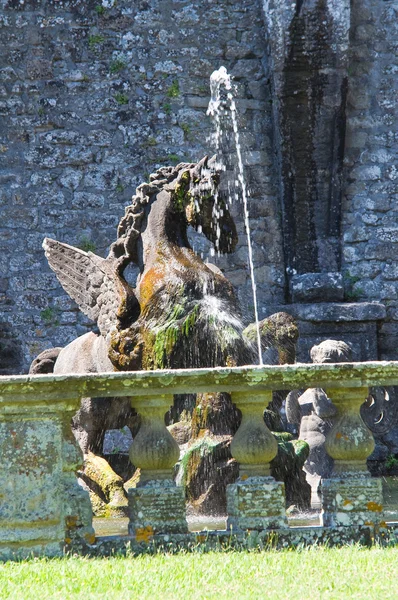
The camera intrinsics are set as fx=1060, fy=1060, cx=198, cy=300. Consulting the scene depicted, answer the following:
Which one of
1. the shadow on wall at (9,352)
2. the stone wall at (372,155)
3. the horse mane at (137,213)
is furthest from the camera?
the stone wall at (372,155)

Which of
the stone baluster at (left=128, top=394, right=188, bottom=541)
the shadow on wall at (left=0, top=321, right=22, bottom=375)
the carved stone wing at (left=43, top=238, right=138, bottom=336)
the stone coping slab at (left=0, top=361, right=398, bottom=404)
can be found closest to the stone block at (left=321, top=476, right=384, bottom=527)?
the stone coping slab at (left=0, top=361, right=398, bottom=404)

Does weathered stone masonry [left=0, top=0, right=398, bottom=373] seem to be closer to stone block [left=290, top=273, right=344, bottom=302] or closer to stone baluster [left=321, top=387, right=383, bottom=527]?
stone block [left=290, top=273, right=344, bottom=302]

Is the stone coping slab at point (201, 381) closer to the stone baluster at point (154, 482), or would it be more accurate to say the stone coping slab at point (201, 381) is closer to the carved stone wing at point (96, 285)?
the stone baluster at point (154, 482)

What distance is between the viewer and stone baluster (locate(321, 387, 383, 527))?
3629 millimetres

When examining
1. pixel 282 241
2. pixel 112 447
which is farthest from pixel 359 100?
pixel 112 447

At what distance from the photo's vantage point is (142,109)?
944 cm

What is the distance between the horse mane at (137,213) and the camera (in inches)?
212

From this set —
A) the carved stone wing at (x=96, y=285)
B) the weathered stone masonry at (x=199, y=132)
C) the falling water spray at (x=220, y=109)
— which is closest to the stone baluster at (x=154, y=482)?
the carved stone wing at (x=96, y=285)

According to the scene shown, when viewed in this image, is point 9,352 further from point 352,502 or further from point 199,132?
point 352,502

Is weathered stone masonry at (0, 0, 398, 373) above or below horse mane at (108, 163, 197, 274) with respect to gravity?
above

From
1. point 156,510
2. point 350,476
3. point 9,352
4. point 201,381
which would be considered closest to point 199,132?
point 9,352

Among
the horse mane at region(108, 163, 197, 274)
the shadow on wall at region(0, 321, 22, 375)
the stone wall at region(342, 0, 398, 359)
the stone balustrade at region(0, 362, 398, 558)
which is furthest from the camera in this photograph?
the stone wall at region(342, 0, 398, 359)

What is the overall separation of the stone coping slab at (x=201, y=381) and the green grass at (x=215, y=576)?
554mm

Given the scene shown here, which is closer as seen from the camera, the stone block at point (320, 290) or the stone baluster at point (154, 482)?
the stone baluster at point (154, 482)
